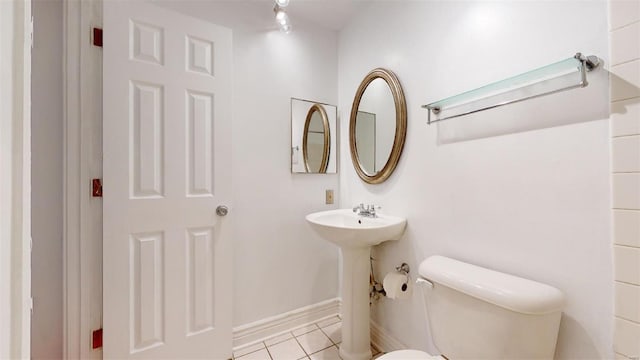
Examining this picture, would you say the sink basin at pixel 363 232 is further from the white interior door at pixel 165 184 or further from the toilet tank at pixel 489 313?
the white interior door at pixel 165 184

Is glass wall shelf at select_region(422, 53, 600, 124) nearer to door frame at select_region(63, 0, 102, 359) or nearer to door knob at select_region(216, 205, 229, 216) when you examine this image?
door knob at select_region(216, 205, 229, 216)

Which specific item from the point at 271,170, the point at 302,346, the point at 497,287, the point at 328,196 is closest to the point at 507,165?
the point at 497,287

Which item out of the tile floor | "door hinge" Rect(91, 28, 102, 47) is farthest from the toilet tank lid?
"door hinge" Rect(91, 28, 102, 47)

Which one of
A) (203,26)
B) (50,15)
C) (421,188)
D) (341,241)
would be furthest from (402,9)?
(50,15)

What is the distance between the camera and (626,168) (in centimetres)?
76

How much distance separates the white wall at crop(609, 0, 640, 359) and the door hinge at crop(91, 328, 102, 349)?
80.9 inches

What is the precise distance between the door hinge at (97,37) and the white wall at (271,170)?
16.6 inches

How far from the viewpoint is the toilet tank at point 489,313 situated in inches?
32.5

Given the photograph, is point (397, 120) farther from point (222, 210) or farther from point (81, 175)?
point (81, 175)

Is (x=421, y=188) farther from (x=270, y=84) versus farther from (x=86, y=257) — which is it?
(x=86, y=257)

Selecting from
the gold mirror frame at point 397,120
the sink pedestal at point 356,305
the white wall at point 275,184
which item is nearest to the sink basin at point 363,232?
the sink pedestal at point 356,305

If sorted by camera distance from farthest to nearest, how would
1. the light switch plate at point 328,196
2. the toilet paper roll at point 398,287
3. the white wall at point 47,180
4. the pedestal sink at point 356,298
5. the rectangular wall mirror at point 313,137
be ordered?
the light switch plate at point 328,196, the rectangular wall mirror at point 313,137, the pedestal sink at point 356,298, the toilet paper roll at point 398,287, the white wall at point 47,180

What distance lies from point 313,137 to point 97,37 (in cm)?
130

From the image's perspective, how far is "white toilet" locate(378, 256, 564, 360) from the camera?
826mm
